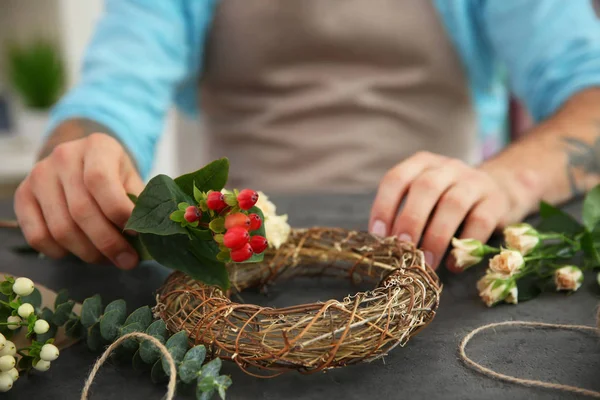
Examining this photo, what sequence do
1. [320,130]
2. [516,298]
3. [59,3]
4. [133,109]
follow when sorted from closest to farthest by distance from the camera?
1. [516,298]
2. [133,109]
3. [320,130]
4. [59,3]

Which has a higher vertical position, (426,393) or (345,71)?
(345,71)

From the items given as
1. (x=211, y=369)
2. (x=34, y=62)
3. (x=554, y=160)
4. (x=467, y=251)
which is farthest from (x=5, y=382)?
(x=34, y=62)

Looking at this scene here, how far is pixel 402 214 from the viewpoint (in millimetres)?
488

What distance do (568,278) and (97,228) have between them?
359 mm

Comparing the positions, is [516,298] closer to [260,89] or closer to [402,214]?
[402,214]

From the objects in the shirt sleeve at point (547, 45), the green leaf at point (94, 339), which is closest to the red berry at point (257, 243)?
the green leaf at point (94, 339)

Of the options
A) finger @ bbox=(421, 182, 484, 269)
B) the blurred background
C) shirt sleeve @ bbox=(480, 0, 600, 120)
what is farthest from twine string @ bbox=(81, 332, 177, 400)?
the blurred background

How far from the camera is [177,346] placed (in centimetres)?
34

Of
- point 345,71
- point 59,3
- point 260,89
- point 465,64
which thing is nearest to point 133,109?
point 260,89

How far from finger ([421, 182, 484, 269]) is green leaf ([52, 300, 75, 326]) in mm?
269

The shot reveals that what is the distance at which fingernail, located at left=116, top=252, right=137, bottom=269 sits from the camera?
0.48 m

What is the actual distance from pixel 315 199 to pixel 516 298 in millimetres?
346

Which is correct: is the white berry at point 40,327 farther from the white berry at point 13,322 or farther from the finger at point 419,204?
the finger at point 419,204

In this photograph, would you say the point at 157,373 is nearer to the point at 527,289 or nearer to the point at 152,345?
the point at 152,345
